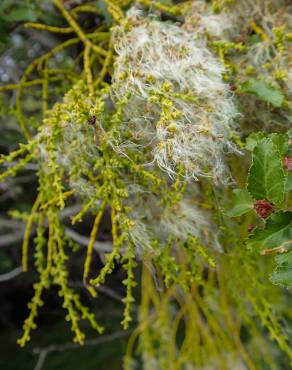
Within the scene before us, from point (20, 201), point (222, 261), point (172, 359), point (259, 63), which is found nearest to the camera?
point (259, 63)

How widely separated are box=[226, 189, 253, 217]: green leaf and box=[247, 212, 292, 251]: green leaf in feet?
0.15

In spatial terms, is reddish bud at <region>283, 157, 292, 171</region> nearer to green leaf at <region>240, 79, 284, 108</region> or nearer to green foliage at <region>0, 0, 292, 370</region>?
green foliage at <region>0, 0, 292, 370</region>

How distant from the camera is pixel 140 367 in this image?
1.77m

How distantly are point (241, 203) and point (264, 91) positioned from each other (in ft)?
0.60

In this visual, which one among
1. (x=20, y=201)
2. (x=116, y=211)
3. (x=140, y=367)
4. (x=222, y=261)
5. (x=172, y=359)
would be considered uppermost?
(x=116, y=211)

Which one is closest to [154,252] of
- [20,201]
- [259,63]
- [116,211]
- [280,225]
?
[116,211]

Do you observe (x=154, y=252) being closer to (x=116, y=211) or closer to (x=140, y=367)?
(x=116, y=211)

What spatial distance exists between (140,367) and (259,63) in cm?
121

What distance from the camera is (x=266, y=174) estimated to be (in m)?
0.60

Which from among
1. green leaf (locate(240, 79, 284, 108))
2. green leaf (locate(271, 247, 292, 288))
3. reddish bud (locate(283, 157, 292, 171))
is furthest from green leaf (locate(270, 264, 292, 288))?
green leaf (locate(240, 79, 284, 108))

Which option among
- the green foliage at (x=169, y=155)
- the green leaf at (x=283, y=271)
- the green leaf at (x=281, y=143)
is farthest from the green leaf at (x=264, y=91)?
the green leaf at (x=283, y=271)

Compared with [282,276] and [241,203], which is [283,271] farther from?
[241,203]

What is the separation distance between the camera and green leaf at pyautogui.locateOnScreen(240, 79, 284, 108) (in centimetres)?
75

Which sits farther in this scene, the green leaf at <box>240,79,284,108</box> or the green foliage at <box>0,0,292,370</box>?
the green leaf at <box>240,79,284,108</box>
